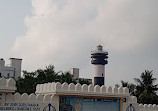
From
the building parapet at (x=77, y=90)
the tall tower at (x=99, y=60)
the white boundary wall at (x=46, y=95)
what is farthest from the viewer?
the tall tower at (x=99, y=60)

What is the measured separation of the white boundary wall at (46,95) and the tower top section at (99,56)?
40149mm

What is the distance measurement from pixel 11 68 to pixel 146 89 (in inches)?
1214

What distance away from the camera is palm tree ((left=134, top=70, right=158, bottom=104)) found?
39.9m

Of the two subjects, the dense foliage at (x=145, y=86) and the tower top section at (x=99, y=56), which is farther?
the tower top section at (x=99, y=56)

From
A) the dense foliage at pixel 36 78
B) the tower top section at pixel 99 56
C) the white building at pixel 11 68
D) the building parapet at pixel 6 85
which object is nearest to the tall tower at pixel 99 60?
the tower top section at pixel 99 56

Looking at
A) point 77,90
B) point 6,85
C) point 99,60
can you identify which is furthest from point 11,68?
point 6,85

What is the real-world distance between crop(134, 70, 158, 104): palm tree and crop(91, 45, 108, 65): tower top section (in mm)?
21295

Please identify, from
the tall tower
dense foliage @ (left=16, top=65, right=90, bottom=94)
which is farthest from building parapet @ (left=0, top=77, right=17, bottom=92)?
the tall tower

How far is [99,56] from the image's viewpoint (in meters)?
64.3

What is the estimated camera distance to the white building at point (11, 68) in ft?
195

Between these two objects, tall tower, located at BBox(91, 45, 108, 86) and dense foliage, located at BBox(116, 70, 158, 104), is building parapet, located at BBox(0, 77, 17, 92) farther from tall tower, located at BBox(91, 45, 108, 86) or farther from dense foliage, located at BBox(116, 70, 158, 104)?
tall tower, located at BBox(91, 45, 108, 86)

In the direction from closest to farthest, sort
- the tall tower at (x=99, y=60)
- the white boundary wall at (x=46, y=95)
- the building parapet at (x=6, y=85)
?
1. the building parapet at (x=6, y=85)
2. the white boundary wall at (x=46, y=95)
3. the tall tower at (x=99, y=60)

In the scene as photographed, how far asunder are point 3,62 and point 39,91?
4093cm

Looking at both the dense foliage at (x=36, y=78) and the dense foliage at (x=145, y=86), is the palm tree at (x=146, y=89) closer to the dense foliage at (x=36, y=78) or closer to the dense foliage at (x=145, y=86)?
the dense foliage at (x=145, y=86)
